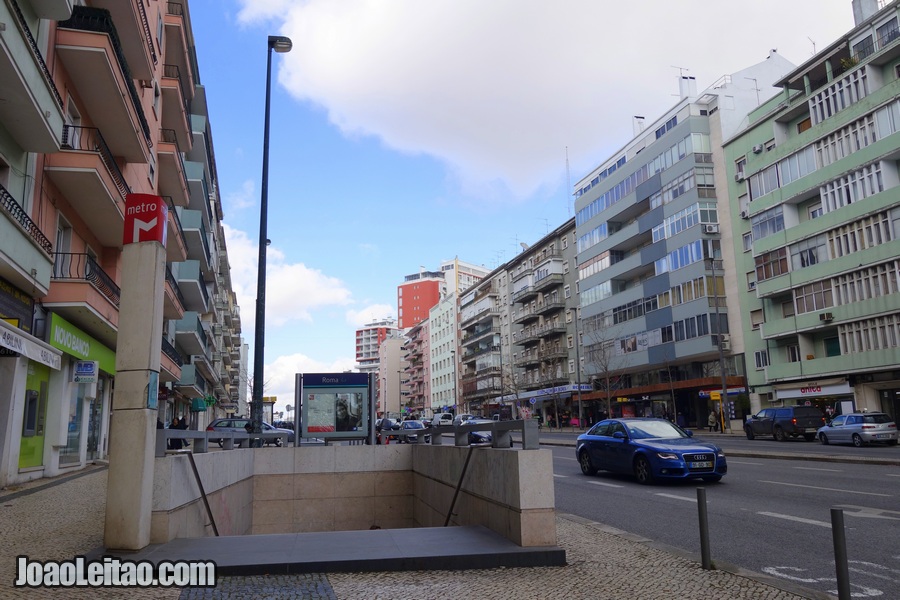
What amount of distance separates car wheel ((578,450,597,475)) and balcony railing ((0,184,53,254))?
13.8m

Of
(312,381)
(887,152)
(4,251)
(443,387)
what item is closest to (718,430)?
(887,152)

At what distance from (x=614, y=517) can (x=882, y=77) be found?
122 ft

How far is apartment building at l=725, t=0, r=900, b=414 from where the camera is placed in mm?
36906

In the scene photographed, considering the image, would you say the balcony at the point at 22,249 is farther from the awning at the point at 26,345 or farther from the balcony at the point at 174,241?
the balcony at the point at 174,241

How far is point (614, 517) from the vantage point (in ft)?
35.5

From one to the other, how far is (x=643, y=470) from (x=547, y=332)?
6352 centimetres

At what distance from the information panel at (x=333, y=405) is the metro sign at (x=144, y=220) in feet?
26.3

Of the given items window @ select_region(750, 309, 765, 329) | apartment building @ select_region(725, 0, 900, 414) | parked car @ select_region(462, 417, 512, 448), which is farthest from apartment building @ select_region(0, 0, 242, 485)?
window @ select_region(750, 309, 765, 329)

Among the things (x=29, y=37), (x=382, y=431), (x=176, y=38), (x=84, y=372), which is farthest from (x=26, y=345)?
(x=176, y=38)

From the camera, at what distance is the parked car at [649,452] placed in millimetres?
14430

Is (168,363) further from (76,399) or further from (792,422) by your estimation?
(792,422)

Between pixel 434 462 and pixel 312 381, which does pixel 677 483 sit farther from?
pixel 312 381

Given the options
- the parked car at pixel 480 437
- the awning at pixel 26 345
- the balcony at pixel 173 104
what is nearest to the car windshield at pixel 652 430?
the parked car at pixel 480 437

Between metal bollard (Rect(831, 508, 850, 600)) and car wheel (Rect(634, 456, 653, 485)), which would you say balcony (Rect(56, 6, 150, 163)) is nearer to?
car wheel (Rect(634, 456, 653, 485))
